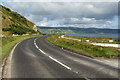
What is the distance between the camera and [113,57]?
40.8 feet

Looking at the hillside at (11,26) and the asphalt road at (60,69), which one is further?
the hillside at (11,26)

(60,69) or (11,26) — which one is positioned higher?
(11,26)

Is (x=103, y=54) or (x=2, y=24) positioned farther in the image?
(x=2, y=24)

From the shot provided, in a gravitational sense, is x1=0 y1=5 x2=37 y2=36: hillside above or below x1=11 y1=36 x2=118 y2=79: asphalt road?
above

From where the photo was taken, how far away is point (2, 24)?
65.0 metres

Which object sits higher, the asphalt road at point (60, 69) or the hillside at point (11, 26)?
the hillside at point (11, 26)

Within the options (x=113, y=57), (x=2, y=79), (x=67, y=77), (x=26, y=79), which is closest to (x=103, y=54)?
(x=113, y=57)

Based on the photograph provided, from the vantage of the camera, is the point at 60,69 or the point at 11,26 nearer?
the point at 60,69

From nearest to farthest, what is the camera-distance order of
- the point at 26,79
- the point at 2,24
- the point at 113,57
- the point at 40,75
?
1. the point at 26,79
2. the point at 40,75
3. the point at 113,57
4. the point at 2,24

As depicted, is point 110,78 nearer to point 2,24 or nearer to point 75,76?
point 75,76

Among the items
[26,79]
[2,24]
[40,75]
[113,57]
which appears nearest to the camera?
[26,79]

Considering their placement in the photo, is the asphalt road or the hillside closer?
the asphalt road

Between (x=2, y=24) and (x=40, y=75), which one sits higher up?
(x=2, y=24)

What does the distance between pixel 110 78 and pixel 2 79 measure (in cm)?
596
